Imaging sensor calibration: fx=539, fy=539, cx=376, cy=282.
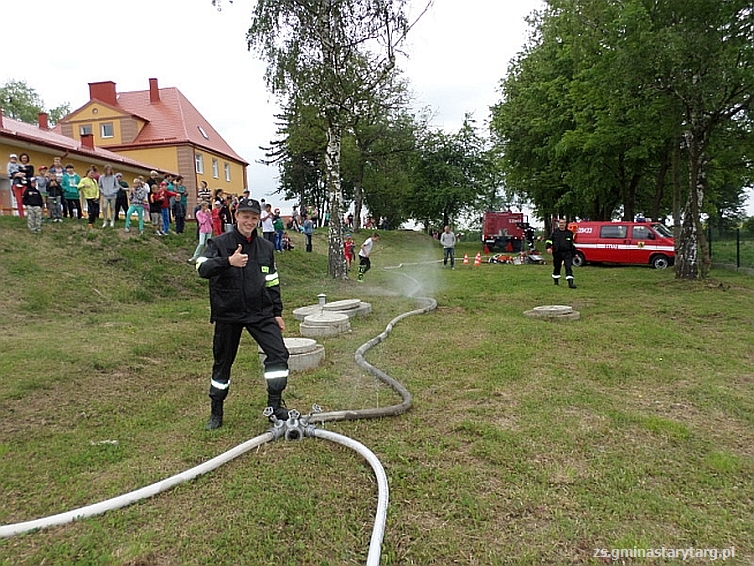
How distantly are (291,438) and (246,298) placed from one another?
1.14m

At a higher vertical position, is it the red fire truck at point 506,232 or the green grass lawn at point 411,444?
the red fire truck at point 506,232

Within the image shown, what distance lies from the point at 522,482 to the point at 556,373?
271 cm

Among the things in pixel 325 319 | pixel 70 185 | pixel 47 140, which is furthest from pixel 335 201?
pixel 47 140

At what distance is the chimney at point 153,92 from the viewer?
36688 millimetres

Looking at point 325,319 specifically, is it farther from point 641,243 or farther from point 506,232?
point 506,232

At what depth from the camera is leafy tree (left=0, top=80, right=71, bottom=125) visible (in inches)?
1923

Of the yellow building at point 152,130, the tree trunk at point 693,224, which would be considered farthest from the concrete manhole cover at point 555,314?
the yellow building at point 152,130

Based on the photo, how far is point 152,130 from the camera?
3441 cm

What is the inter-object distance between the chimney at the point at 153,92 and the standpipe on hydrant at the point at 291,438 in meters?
37.2

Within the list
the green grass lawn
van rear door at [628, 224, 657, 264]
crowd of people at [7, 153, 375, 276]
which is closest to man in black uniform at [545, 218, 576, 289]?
the green grass lawn

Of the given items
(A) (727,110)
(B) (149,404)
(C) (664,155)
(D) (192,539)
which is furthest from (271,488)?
(C) (664,155)

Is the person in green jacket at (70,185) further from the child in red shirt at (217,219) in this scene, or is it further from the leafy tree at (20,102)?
the leafy tree at (20,102)

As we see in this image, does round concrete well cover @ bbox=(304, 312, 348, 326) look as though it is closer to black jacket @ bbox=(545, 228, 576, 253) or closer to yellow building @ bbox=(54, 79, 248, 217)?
black jacket @ bbox=(545, 228, 576, 253)

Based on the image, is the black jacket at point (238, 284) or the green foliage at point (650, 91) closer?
the black jacket at point (238, 284)
